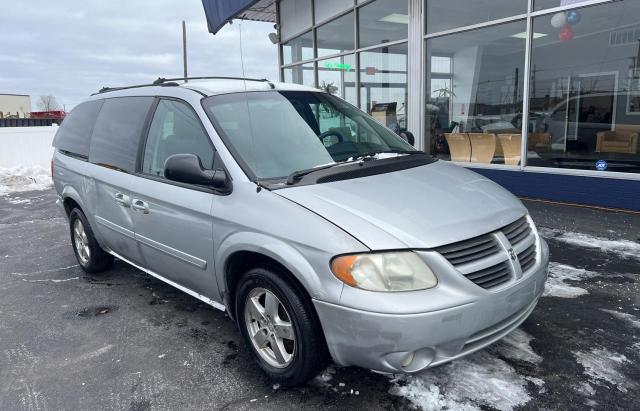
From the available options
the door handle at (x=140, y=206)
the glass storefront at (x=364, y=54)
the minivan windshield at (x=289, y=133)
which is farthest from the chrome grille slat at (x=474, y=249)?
the glass storefront at (x=364, y=54)

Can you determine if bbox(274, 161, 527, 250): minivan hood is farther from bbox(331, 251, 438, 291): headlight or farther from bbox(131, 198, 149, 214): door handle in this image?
bbox(131, 198, 149, 214): door handle

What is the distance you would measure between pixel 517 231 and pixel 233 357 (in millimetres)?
1996

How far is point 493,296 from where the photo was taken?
2.43 m

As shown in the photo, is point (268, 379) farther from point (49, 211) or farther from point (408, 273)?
point (49, 211)

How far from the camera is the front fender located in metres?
2.38

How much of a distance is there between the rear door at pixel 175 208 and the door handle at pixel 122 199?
0.37 feet

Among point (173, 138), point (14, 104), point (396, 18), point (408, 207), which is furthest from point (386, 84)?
point (14, 104)

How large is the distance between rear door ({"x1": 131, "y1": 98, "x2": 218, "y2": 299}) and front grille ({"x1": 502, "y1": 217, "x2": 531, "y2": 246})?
1.80 meters

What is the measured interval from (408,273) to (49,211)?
827 centimetres

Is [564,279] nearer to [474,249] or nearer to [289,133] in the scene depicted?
[474,249]

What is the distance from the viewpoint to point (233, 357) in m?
3.20

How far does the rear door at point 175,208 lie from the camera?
3146 millimetres

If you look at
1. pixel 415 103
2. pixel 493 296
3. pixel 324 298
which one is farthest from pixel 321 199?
pixel 415 103

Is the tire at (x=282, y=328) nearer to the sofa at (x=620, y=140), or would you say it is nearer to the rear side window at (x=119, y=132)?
the rear side window at (x=119, y=132)
